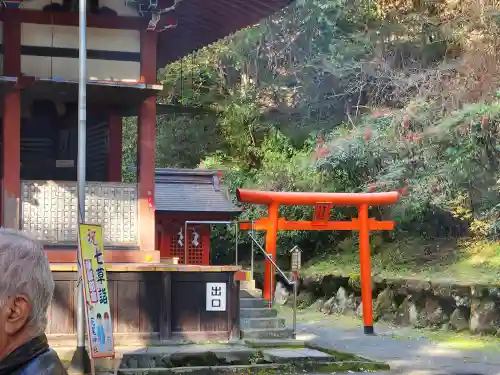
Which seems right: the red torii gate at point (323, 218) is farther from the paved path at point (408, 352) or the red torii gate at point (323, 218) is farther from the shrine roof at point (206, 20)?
the shrine roof at point (206, 20)

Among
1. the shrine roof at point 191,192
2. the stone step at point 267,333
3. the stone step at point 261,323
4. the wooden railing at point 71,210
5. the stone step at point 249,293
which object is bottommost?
the stone step at point 267,333

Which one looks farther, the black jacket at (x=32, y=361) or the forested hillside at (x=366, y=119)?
the forested hillside at (x=366, y=119)

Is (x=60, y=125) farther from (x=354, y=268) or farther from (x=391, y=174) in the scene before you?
(x=354, y=268)

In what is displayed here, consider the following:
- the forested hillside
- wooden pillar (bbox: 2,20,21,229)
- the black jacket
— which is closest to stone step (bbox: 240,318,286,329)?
wooden pillar (bbox: 2,20,21,229)

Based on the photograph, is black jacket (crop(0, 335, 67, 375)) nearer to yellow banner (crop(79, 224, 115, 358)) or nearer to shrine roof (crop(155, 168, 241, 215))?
yellow banner (crop(79, 224, 115, 358))

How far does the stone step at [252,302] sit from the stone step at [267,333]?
984 mm

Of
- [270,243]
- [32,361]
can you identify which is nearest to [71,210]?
[270,243]

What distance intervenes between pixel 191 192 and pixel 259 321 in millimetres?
8484

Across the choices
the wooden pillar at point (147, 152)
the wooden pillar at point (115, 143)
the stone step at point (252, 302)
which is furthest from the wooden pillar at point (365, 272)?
the wooden pillar at point (147, 152)

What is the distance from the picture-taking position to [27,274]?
6.61 feet

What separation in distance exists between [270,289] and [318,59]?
1070cm

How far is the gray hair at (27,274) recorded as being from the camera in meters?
2.00

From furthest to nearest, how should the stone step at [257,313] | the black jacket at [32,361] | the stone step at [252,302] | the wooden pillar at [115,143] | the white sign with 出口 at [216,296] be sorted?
the wooden pillar at [115,143] → the stone step at [252,302] → the stone step at [257,313] → the white sign with 出口 at [216,296] → the black jacket at [32,361]

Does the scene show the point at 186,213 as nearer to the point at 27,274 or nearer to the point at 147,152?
the point at 147,152
